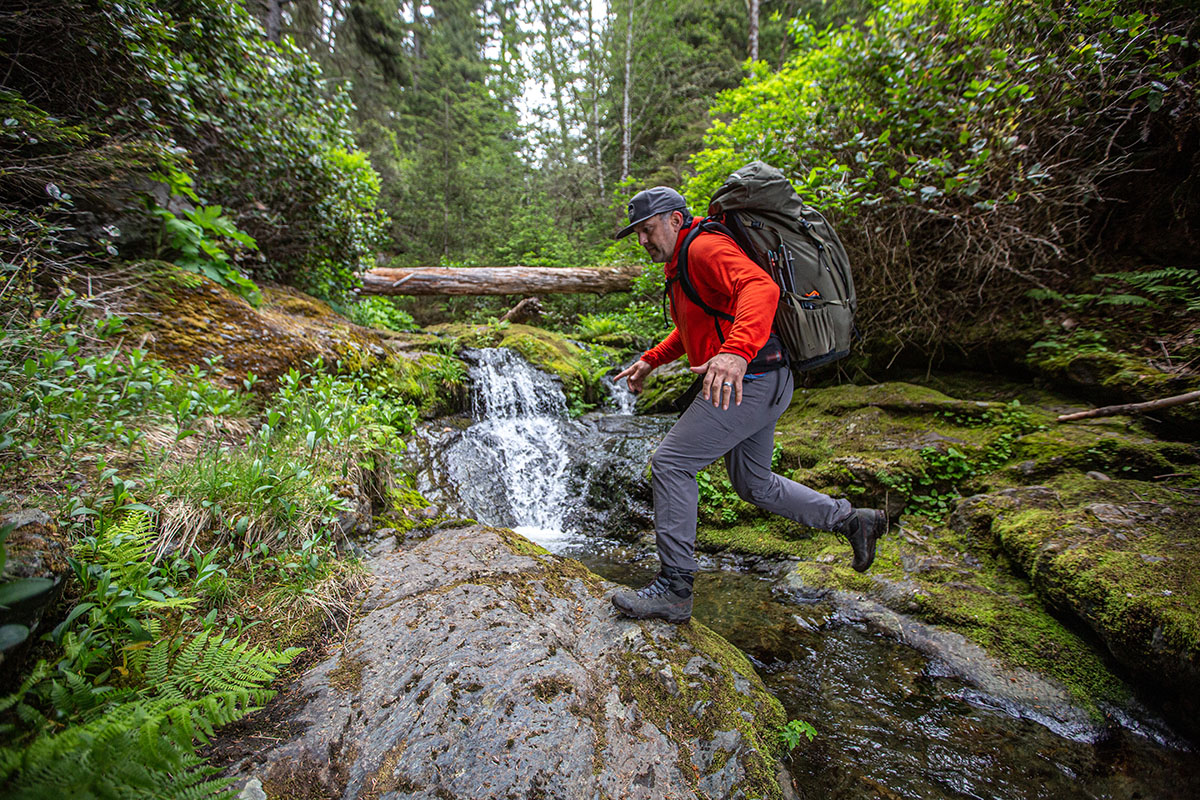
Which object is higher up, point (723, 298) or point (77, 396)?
point (723, 298)

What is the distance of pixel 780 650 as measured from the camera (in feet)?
10.2

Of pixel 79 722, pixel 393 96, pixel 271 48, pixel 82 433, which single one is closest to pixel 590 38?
pixel 393 96

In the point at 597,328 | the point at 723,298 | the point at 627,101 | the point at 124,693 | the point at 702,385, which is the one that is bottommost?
the point at 124,693

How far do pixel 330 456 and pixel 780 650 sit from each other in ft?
11.7

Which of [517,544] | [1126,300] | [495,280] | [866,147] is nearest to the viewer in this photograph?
[517,544]

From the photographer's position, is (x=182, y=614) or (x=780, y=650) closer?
(x=182, y=614)

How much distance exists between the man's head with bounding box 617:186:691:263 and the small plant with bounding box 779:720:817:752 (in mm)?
2583

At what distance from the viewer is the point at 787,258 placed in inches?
103

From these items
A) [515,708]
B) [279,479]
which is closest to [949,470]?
[515,708]

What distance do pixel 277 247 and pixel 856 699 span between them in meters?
8.53

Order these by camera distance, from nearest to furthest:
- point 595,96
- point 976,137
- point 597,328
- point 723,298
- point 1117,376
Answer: point 723,298, point 1117,376, point 976,137, point 597,328, point 595,96

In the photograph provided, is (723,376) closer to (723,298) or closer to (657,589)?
(723,298)

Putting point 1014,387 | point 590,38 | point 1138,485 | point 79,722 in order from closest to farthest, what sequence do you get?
Answer: point 79,722
point 1138,485
point 1014,387
point 590,38

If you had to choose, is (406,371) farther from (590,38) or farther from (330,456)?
(590,38)
